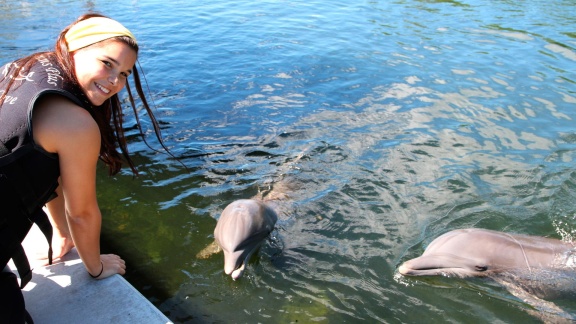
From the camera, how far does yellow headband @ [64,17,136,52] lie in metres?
2.83

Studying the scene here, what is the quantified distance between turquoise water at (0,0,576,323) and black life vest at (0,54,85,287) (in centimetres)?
159

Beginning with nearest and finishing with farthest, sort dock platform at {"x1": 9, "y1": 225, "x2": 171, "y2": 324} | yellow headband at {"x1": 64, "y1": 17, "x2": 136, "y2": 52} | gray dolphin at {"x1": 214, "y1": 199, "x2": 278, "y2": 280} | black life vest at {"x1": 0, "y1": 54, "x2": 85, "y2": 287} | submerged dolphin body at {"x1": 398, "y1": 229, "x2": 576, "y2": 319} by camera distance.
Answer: black life vest at {"x1": 0, "y1": 54, "x2": 85, "y2": 287} < yellow headband at {"x1": 64, "y1": 17, "x2": 136, "y2": 52} < dock platform at {"x1": 9, "y1": 225, "x2": 171, "y2": 324} < gray dolphin at {"x1": 214, "y1": 199, "x2": 278, "y2": 280} < submerged dolphin body at {"x1": 398, "y1": 229, "x2": 576, "y2": 319}

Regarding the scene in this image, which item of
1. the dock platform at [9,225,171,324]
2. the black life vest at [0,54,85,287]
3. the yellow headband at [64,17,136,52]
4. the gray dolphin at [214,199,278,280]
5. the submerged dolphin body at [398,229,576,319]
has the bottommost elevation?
the submerged dolphin body at [398,229,576,319]

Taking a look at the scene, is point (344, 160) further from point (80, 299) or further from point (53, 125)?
point (53, 125)

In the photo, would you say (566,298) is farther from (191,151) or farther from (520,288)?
A: (191,151)

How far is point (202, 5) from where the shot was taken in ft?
51.3

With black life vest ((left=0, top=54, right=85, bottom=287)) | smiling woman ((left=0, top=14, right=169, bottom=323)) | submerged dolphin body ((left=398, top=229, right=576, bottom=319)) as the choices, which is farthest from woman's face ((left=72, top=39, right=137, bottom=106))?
submerged dolphin body ((left=398, top=229, right=576, bottom=319))

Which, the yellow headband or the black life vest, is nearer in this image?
the black life vest

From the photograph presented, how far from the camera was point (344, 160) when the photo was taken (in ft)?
21.3

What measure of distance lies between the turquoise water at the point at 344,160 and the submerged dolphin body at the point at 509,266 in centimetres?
12

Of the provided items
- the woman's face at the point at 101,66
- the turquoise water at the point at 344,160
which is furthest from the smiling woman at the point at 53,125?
the turquoise water at the point at 344,160

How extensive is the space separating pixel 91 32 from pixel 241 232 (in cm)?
232

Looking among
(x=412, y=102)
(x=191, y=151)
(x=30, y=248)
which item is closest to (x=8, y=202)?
(x=30, y=248)

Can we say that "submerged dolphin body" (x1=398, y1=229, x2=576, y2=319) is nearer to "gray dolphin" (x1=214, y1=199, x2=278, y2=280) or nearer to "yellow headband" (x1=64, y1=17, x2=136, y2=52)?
"gray dolphin" (x1=214, y1=199, x2=278, y2=280)
